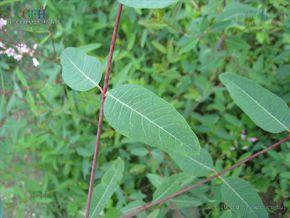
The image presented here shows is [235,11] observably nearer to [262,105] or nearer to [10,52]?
[262,105]

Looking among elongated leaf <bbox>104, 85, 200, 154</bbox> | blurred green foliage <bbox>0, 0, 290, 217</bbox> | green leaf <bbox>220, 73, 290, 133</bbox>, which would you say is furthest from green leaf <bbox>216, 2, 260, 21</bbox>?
elongated leaf <bbox>104, 85, 200, 154</bbox>

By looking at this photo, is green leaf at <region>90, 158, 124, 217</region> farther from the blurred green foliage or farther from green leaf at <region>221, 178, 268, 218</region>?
the blurred green foliage

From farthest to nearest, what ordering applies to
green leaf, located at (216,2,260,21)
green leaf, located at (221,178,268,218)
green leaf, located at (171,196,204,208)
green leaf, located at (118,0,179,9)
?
green leaf, located at (216,2,260,21)
green leaf, located at (171,196,204,208)
green leaf, located at (221,178,268,218)
green leaf, located at (118,0,179,9)

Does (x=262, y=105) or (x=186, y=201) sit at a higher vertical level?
(x=262, y=105)

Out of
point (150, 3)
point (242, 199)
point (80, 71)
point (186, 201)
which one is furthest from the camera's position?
point (186, 201)

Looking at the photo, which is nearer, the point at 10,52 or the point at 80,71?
the point at 80,71

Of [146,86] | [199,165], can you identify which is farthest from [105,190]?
[146,86]
